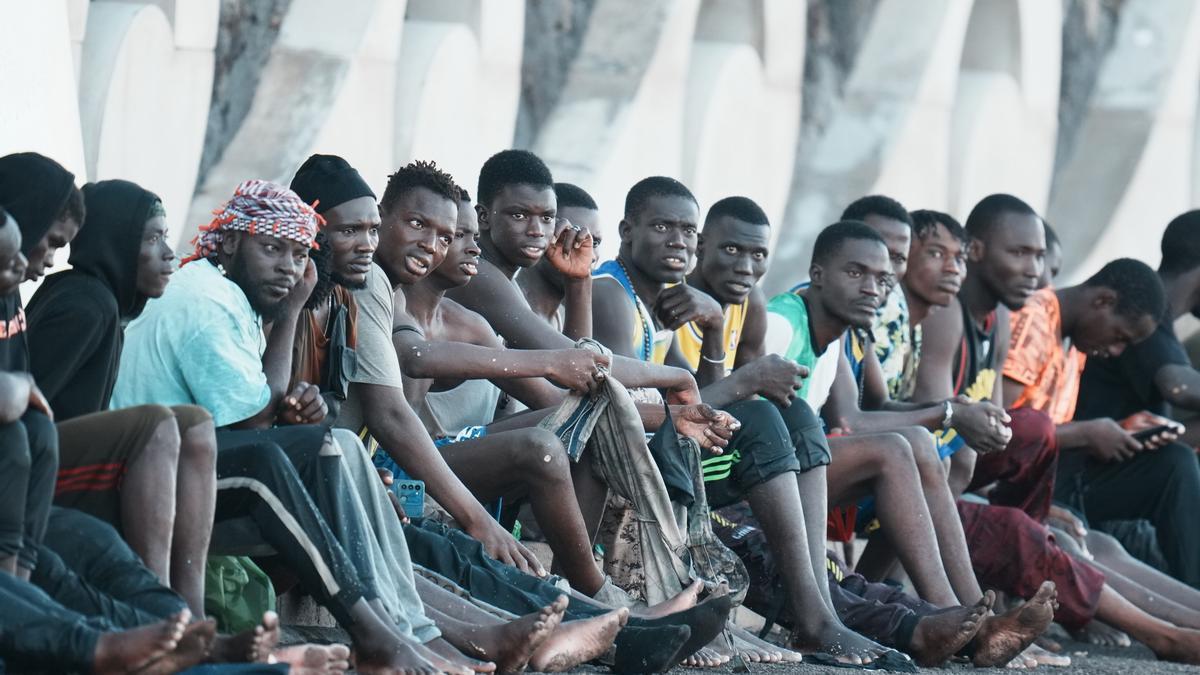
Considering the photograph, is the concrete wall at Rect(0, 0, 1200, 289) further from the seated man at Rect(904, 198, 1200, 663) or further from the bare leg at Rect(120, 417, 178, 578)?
the seated man at Rect(904, 198, 1200, 663)

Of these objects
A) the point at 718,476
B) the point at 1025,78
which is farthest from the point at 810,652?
the point at 1025,78

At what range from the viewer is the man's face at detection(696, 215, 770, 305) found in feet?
23.0

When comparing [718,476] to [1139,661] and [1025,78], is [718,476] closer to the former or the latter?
[1139,661]

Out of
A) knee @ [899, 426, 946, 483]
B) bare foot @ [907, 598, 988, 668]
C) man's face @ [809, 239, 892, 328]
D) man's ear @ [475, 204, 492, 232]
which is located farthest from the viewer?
man's face @ [809, 239, 892, 328]

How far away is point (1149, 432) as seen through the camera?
27.6 ft

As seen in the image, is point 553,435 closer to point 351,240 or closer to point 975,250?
point 351,240

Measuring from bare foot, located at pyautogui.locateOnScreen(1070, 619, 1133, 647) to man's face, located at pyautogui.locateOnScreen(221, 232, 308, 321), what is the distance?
13.9 ft

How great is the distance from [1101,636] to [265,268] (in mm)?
4430

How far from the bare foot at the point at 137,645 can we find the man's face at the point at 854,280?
12.4 ft

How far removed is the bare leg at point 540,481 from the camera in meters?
5.38

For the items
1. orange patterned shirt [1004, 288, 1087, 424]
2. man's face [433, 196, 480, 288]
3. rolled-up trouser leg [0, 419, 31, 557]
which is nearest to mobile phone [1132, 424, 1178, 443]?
orange patterned shirt [1004, 288, 1087, 424]

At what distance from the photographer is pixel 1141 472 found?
28.0ft

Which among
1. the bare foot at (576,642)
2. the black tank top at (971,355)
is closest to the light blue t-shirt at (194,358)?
the bare foot at (576,642)

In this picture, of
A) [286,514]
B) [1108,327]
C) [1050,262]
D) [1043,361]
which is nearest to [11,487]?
[286,514]
